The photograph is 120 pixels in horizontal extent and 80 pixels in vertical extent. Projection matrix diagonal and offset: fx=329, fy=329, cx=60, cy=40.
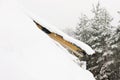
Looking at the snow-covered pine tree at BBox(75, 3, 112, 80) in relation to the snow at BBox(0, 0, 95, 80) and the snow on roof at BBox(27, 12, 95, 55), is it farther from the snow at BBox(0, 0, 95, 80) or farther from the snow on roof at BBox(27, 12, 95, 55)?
the snow at BBox(0, 0, 95, 80)

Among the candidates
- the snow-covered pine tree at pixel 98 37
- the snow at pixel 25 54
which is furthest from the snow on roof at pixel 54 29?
the snow-covered pine tree at pixel 98 37

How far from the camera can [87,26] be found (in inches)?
1373

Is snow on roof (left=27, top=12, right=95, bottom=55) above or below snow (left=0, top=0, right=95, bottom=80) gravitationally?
below

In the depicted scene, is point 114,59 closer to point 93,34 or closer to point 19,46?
point 93,34

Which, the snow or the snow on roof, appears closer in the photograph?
the snow

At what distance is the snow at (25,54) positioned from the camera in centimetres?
439

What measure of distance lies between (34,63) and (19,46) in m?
0.35

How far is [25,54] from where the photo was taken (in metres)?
4.87

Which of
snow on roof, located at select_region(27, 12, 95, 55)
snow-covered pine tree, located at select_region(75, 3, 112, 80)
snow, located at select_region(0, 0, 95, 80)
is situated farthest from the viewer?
snow-covered pine tree, located at select_region(75, 3, 112, 80)

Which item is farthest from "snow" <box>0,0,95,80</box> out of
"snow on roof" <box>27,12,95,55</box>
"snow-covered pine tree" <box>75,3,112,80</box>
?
"snow-covered pine tree" <box>75,3,112,80</box>

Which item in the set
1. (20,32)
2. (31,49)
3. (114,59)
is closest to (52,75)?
(31,49)

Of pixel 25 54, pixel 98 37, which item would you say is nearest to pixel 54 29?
pixel 25 54

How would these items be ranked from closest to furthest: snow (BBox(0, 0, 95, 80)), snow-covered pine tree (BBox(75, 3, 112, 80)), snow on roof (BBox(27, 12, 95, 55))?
snow (BBox(0, 0, 95, 80)) → snow on roof (BBox(27, 12, 95, 55)) → snow-covered pine tree (BBox(75, 3, 112, 80))

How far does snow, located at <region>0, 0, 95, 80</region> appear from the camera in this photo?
14.4ft
